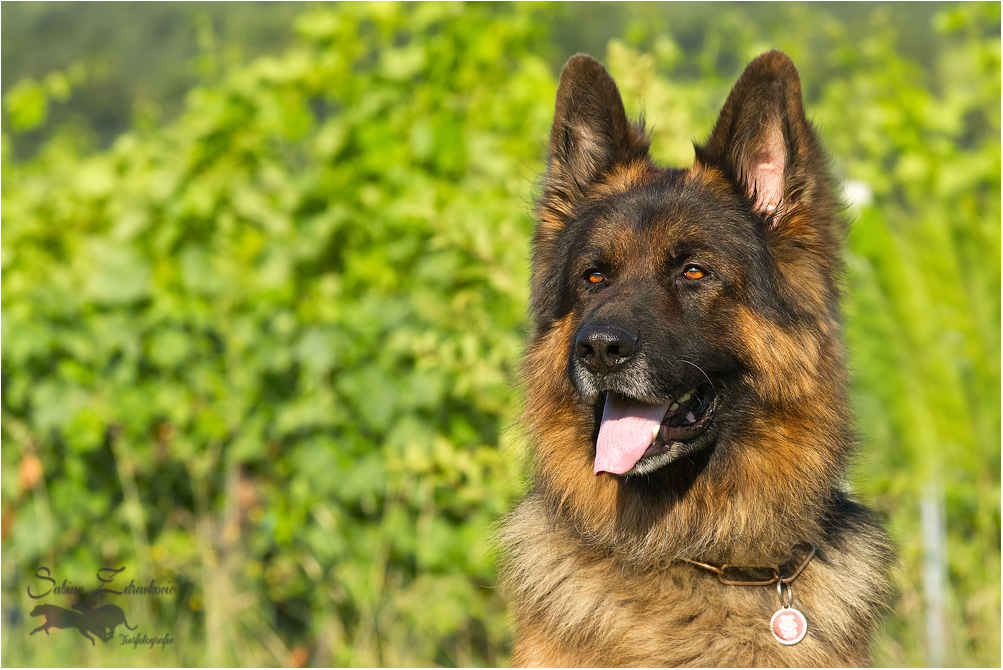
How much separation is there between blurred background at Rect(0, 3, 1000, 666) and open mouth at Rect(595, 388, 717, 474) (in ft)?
5.72

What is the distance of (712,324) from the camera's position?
2965mm

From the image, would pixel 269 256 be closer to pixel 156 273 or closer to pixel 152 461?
pixel 156 273

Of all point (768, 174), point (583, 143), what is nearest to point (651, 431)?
point (768, 174)

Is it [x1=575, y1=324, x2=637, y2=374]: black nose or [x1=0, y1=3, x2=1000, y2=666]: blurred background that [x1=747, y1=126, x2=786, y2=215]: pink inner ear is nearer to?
[x1=575, y1=324, x2=637, y2=374]: black nose

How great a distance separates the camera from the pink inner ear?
3070 millimetres

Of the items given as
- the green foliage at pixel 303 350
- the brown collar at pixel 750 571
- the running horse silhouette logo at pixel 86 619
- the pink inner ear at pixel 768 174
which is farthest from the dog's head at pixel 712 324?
the running horse silhouette logo at pixel 86 619

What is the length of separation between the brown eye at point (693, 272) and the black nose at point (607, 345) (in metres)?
0.41

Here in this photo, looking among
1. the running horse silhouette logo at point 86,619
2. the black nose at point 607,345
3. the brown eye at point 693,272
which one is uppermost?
the brown eye at point 693,272

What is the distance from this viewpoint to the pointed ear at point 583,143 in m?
3.36

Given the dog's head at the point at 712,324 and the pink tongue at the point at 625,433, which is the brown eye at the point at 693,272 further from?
the pink tongue at the point at 625,433

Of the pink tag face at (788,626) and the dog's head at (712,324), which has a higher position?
the dog's head at (712,324)

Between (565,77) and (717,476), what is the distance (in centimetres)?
160

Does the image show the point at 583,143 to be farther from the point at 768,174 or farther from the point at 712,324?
the point at 712,324

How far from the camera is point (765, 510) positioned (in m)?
2.98
